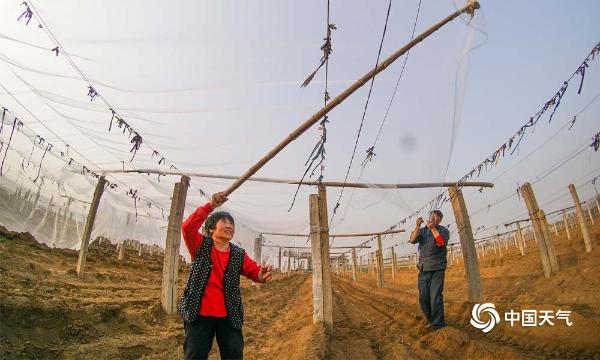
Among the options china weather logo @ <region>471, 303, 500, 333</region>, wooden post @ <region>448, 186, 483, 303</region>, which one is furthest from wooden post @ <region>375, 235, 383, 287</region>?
china weather logo @ <region>471, 303, 500, 333</region>

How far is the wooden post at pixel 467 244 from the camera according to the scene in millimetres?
6344

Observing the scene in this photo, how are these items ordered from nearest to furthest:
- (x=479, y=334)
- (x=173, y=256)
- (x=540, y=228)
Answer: (x=479, y=334)
(x=173, y=256)
(x=540, y=228)

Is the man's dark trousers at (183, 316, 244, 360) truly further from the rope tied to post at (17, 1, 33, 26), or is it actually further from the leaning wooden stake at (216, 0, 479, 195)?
the rope tied to post at (17, 1, 33, 26)

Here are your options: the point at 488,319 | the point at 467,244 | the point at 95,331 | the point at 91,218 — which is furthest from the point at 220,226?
the point at 91,218

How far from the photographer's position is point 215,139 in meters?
5.31

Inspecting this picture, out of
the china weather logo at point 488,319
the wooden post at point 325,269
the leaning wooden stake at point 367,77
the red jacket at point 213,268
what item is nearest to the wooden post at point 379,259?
the china weather logo at point 488,319

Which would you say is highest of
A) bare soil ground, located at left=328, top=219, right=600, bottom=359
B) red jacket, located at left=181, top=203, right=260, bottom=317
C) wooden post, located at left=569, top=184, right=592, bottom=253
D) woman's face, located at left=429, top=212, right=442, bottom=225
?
wooden post, located at left=569, top=184, right=592, bottom=253

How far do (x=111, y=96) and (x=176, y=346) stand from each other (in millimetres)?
3465

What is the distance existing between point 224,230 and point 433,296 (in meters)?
3.68

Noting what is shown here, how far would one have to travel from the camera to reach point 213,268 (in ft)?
8.08

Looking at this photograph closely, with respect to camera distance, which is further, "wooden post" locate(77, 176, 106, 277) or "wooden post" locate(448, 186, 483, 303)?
"wooden post" locate(77, 176, 106, 277)

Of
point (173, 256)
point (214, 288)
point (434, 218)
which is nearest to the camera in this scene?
point (214, 288)

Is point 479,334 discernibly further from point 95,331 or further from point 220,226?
point 95,331

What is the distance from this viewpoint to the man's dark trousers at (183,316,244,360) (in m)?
2.19
